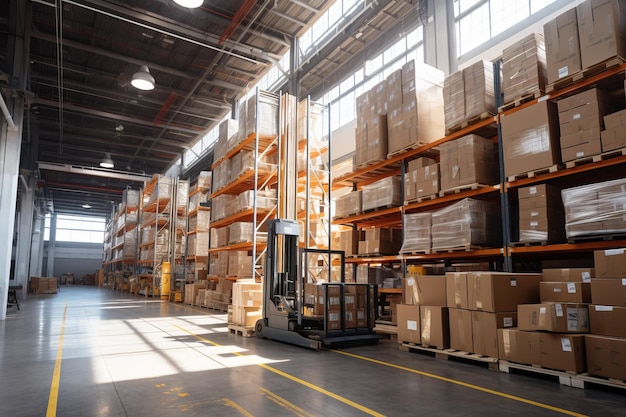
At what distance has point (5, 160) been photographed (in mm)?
11188

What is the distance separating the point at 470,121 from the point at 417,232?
6.83 ft

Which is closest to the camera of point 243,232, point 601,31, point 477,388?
point 477,388

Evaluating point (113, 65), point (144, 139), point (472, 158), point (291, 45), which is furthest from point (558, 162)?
point (144, 139)

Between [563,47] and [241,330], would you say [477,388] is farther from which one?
[241,330]

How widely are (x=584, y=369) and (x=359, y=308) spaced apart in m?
3.45

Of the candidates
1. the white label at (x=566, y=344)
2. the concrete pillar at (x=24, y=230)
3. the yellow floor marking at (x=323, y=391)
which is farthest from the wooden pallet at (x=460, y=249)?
the concrete pillar at (x=24, y=230)

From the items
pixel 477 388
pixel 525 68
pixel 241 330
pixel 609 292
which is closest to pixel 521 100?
pixel 525 68

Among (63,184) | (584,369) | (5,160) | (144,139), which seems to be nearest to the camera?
(584,369)

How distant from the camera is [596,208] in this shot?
5.27m

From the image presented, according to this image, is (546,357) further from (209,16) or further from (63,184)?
(63,184)

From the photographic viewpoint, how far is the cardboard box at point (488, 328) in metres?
5.39

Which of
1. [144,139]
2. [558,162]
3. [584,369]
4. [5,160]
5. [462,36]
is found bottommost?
[584,369]

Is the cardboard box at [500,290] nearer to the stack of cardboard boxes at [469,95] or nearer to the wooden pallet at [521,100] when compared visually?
the wooden pallet at [521,100]

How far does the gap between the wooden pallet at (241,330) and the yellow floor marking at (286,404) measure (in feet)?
13.3
